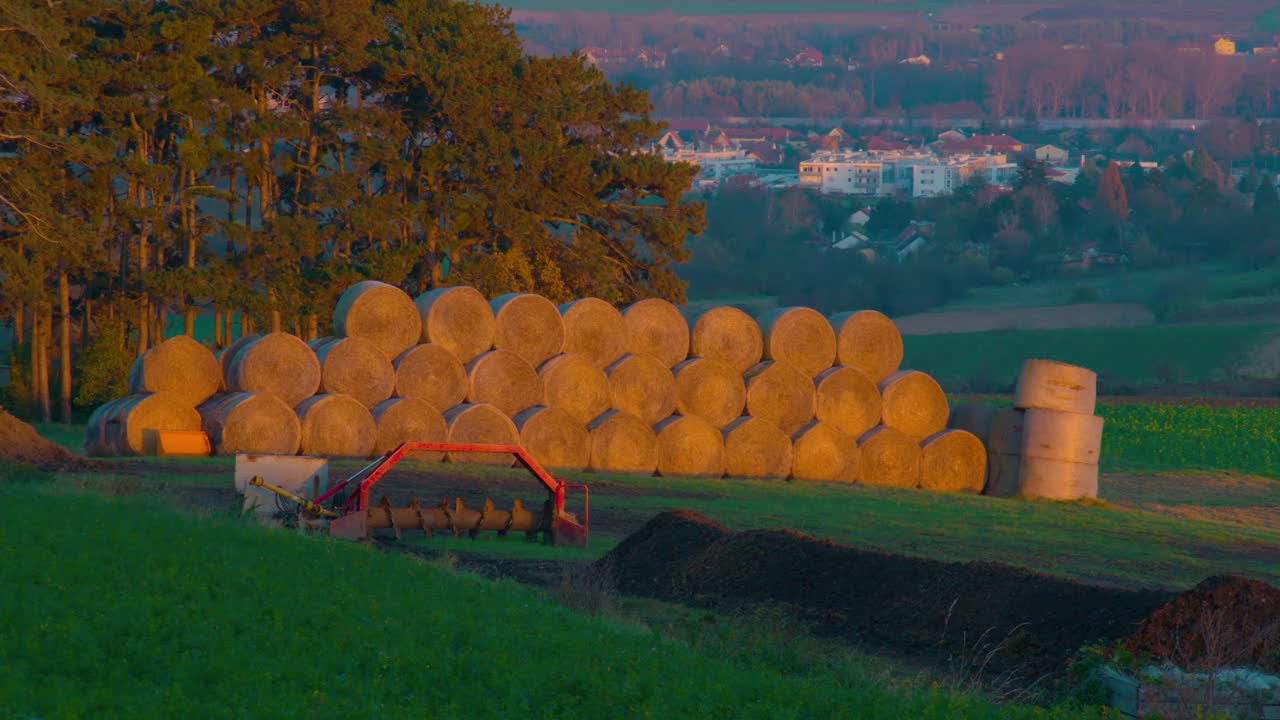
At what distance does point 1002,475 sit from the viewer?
26.7 meters

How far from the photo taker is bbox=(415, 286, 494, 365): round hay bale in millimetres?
25484

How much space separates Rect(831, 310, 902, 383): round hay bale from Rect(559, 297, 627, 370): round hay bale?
12.2ft

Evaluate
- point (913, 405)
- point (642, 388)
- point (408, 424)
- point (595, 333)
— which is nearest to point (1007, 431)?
point (913, 405)

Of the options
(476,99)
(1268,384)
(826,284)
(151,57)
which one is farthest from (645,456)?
(826,284)

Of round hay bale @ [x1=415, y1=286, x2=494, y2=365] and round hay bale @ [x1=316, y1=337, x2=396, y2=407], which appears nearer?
round hay bale @ [x1=316, y1=337, x2=396, y2=407]

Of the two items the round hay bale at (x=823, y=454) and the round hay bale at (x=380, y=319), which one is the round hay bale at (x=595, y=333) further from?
the round hay bale at (x=823, y=454)

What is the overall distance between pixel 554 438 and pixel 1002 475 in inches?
288

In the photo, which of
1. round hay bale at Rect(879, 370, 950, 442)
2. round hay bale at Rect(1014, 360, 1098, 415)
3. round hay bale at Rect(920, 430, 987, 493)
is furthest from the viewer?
round hay bale at Rect(879, 370, 950, 442)

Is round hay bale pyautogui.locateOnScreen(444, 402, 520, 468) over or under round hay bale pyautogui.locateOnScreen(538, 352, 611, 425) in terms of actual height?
under

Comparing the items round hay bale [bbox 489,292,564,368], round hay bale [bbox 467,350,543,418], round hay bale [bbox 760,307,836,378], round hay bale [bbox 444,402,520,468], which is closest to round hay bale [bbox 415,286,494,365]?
round hay bale [bbox 489,292,564,368]

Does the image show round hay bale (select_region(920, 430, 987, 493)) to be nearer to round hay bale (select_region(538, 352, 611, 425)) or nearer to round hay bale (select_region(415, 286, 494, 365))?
round hay bale (select_region(538, 352, 611, 425))

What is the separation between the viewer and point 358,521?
1672cm

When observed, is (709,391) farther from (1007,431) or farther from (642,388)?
(1007,431)

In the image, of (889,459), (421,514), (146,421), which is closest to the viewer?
(421,514)
